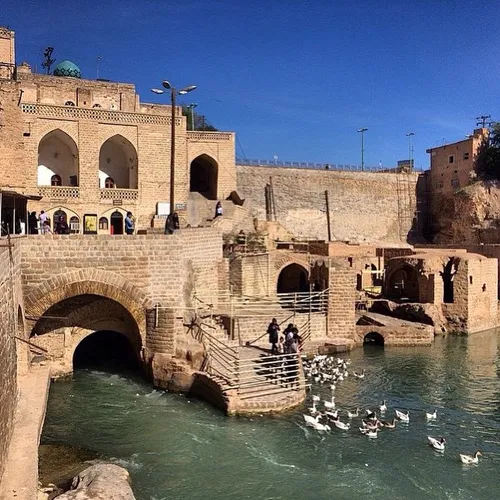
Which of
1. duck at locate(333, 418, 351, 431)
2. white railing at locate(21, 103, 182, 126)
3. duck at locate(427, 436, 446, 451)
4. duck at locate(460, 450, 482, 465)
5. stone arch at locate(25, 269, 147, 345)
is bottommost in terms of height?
duck at locate(460, 450, 482, 465)

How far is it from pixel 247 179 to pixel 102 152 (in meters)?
13.3

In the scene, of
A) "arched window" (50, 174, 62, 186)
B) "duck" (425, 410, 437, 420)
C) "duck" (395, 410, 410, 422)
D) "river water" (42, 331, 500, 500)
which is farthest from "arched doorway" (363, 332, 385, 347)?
"arched window" (50, 174, 62, 186)

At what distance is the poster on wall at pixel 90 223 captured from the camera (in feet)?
87.6

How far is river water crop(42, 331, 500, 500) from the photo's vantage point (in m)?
10.4

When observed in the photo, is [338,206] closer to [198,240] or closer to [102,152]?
[102,152]

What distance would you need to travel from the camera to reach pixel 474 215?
4400 cm

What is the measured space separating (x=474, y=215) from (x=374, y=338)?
24.8 metres

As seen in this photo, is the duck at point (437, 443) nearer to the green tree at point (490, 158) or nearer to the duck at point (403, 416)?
the duck at point (403, 416)

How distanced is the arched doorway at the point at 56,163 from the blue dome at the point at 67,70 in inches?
402

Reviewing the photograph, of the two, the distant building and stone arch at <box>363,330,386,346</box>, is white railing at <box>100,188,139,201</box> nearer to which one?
stone arch at <box>363,330,386,346</box>

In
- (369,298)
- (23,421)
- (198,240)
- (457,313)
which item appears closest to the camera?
(23,421)

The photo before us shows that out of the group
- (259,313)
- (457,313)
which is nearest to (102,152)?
(259,313)

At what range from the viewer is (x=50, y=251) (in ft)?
49.1

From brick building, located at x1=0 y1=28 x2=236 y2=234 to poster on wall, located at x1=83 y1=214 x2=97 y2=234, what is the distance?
0.05 m
